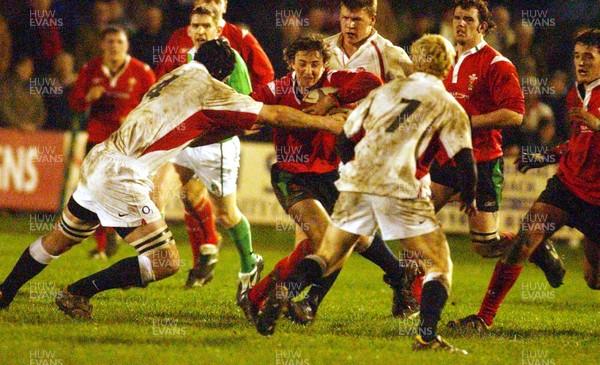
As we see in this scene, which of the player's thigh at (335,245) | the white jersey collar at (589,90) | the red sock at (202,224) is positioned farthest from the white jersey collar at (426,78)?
the red sock at (202,224)

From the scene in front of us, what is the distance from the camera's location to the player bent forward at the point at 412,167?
6.62 meters

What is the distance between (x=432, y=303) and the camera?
6.64m

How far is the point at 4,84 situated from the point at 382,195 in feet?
38.7

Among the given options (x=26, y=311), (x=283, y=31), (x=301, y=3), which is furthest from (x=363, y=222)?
Result: (x=301, y=3)

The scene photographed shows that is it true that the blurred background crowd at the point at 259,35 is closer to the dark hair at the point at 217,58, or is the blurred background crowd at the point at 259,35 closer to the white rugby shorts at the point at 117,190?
the dark hair at the point at 217,58

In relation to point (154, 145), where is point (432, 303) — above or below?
below

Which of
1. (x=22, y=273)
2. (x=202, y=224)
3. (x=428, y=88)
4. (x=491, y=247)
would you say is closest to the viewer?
(x=428, y=88)

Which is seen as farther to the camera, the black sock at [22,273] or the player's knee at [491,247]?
the player's knee at [491,247]

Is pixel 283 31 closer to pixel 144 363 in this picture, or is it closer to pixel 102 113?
pixel 102 113

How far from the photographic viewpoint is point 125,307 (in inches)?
339

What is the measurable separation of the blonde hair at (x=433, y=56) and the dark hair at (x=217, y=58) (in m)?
1.42

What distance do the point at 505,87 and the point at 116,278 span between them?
3396 millimetres

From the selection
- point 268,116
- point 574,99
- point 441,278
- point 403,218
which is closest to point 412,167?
point 403,218

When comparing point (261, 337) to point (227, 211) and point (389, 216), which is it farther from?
point (227, 211)
